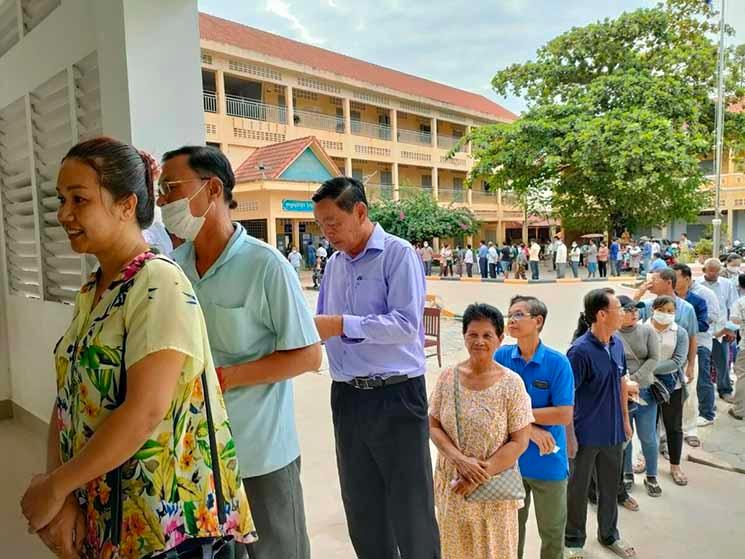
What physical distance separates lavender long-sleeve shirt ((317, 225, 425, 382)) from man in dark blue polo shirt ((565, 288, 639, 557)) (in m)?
1.04

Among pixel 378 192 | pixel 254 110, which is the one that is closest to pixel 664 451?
pixel 254 110

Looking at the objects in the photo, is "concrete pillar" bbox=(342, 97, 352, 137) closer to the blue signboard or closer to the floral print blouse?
the blue signboard

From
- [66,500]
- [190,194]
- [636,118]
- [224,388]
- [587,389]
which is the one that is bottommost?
[587,389]

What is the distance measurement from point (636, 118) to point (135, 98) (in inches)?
587

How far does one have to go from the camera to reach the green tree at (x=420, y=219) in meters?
20.2

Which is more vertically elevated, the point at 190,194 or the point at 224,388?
the point at 190,194

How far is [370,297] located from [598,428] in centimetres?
138

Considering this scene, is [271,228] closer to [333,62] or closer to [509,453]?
[333,62]

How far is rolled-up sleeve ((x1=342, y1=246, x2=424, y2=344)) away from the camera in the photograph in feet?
6.18

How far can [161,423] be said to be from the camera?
1.01 metres

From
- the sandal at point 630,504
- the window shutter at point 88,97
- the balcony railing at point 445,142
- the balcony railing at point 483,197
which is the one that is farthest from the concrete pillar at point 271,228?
the balcony railing at point 483,197

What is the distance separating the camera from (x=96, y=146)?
1088mm

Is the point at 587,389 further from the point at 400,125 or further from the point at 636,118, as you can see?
the point at 400,125

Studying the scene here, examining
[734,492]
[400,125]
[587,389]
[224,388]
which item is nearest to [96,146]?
[224,388]
